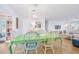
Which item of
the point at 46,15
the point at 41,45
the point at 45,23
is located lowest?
the point at 41,45

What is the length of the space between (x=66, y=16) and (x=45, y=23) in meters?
0.39

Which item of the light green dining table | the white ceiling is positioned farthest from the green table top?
the white ceiling

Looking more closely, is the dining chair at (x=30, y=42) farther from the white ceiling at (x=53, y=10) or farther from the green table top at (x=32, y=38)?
the white ceiling at (x=53, y=10)

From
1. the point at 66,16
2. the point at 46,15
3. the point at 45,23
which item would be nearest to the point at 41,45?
the point at 45,23

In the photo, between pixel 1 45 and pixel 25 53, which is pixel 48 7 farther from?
pixel 1 45

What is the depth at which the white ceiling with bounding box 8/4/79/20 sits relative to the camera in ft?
7.08

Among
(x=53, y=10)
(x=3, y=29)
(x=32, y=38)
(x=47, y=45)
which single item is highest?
(x=53, y=10)

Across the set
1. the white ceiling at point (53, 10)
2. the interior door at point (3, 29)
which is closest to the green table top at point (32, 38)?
the interior door at point (3, 29)

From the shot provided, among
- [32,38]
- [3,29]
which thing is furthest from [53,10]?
[3,29]

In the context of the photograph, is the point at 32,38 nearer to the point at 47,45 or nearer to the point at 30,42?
the point at 30,42

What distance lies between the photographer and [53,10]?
2166 millimetres

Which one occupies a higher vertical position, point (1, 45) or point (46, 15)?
point (46, 15)

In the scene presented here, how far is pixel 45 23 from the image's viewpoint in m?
2.16

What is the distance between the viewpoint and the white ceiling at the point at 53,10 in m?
2.16
